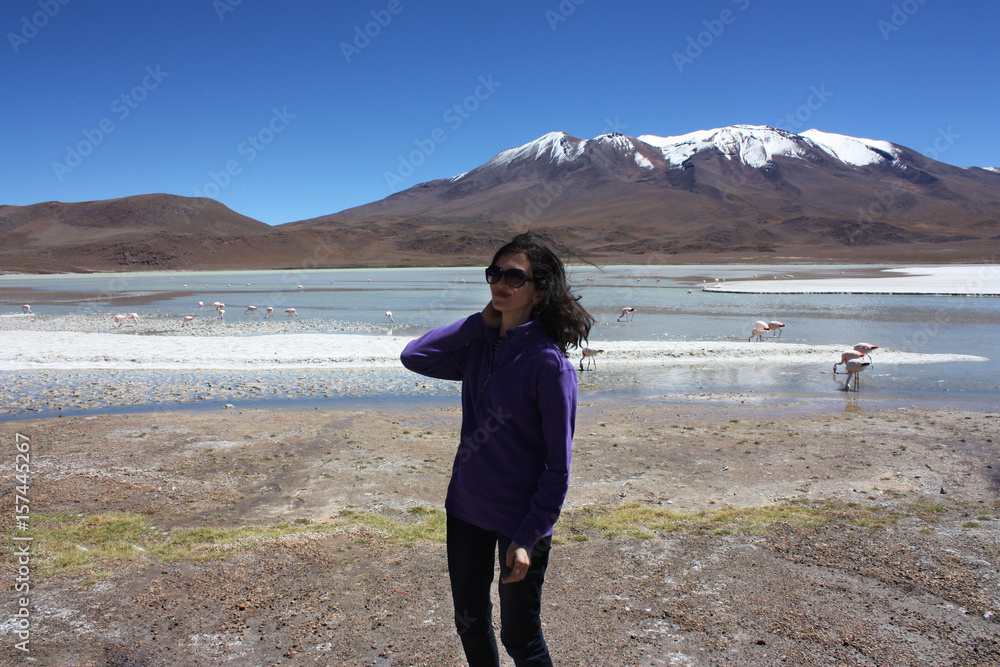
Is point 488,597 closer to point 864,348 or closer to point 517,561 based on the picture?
point 517,561

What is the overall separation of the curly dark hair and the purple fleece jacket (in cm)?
6

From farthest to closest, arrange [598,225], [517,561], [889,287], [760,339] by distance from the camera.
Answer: [598,225] → [889,287] → [760,339] → [517,561]

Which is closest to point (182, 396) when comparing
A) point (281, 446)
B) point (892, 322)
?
point (281, 446)

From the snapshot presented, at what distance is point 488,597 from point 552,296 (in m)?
0.98

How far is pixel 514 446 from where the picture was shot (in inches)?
81.0

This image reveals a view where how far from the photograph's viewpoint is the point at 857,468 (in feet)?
18.2

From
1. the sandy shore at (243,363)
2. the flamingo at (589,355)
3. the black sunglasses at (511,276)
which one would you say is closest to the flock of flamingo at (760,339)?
the flamingo at (589,355)

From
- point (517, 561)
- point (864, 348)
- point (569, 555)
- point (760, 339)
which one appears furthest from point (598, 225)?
point (517, 561)

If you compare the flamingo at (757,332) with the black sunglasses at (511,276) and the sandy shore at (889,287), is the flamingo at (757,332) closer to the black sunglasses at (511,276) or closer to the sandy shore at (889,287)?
the black sunglasses at (511,276)

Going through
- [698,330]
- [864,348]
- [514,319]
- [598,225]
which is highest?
[598,225]

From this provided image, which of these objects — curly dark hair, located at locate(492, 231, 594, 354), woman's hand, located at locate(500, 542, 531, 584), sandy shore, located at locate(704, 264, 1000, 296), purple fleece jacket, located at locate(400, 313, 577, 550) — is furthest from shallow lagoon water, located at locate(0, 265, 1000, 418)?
sandy shore, located at locate(704, 264, 1000, 296)

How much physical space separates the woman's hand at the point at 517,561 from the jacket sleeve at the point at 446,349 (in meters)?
0.59

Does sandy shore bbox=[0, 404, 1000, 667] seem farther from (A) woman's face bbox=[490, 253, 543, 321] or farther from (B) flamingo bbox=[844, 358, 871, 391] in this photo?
(B) flamingo bbox=[844, 358, 871, 391]

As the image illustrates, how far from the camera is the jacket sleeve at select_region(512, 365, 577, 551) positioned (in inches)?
78.0
